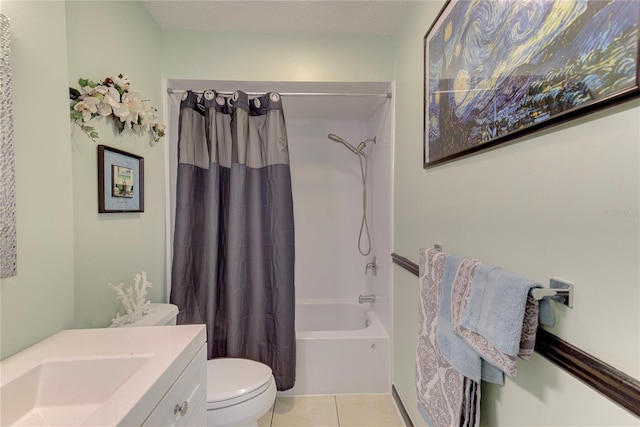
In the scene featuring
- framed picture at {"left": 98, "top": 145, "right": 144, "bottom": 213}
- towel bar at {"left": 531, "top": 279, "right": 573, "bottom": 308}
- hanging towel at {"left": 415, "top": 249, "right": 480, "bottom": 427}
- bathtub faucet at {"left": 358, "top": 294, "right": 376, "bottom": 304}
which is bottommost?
bathtub faucet at {"left": 358, "top": 294, "right": 376, "bottom": 304}

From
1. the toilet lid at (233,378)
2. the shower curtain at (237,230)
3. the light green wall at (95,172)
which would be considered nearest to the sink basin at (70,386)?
the light green wall at (95,172)

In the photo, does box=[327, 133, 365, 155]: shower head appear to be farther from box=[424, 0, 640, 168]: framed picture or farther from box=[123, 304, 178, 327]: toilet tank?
box=[123, 304, 178, 327]: toilet tank

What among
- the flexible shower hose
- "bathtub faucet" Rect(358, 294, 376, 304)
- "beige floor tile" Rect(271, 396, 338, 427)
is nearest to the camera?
"beige floor tile" Rect(271, 396, 338, 427)

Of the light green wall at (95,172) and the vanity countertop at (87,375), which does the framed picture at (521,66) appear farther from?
the light green wall at (95,172)

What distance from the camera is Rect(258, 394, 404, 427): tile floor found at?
1766mm

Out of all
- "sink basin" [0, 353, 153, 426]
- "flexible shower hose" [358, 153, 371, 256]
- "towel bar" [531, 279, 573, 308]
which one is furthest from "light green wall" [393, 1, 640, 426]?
"flexible shower hose" [358, 153, 371, 256]

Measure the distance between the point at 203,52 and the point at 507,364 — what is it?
7.19ft

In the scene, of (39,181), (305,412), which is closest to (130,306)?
(39,181)

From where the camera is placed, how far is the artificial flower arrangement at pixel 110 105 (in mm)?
1175

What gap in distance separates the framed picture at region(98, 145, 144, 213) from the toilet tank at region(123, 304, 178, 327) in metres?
0.53

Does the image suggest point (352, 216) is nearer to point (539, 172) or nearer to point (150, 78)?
point (150, 78)

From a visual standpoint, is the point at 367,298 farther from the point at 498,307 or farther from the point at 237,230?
the point at 498,307

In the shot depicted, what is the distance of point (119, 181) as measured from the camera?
141 centimetres

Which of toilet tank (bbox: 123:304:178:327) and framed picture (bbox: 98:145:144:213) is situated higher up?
framed picture (bbox: 98:145:144:213)
